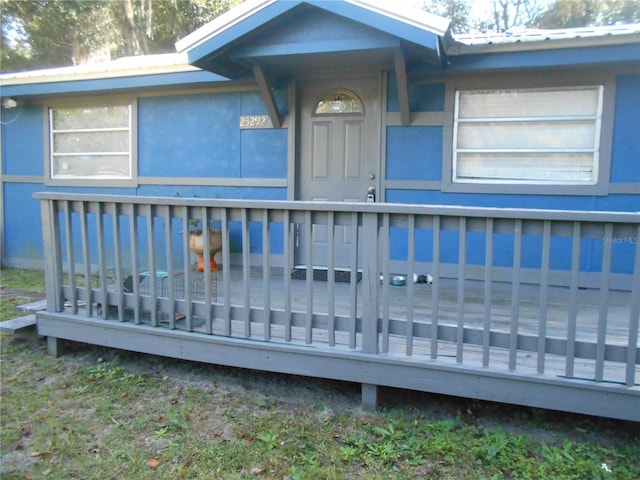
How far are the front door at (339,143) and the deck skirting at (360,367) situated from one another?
229cm

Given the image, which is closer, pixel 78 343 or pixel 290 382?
pixel 290 382

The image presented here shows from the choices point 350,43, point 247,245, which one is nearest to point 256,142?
point 350,43

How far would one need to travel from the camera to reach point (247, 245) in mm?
2939

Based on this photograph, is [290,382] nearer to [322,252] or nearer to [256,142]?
[322,252]

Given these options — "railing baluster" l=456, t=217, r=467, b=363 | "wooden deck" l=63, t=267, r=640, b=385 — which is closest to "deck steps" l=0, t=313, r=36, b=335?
"wooden deck" l=63, t=267, r=640, b=385

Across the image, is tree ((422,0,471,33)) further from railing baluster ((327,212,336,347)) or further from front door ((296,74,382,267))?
railing baluster ((327,212,336,347))

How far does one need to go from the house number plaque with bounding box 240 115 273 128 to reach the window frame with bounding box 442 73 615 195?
77.8 inches

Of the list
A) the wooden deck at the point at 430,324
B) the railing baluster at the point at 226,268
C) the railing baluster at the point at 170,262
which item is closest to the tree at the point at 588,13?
the wooden deck at the point at 430,324

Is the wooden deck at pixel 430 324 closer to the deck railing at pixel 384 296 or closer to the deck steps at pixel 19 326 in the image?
the deck railing at pixel 384 296

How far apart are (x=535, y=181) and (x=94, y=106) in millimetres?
5511

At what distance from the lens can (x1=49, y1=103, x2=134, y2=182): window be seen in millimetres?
6348

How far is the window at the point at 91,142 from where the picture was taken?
250 inches

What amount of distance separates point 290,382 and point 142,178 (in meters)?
4.09

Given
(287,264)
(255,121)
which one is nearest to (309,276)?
(287,264)
